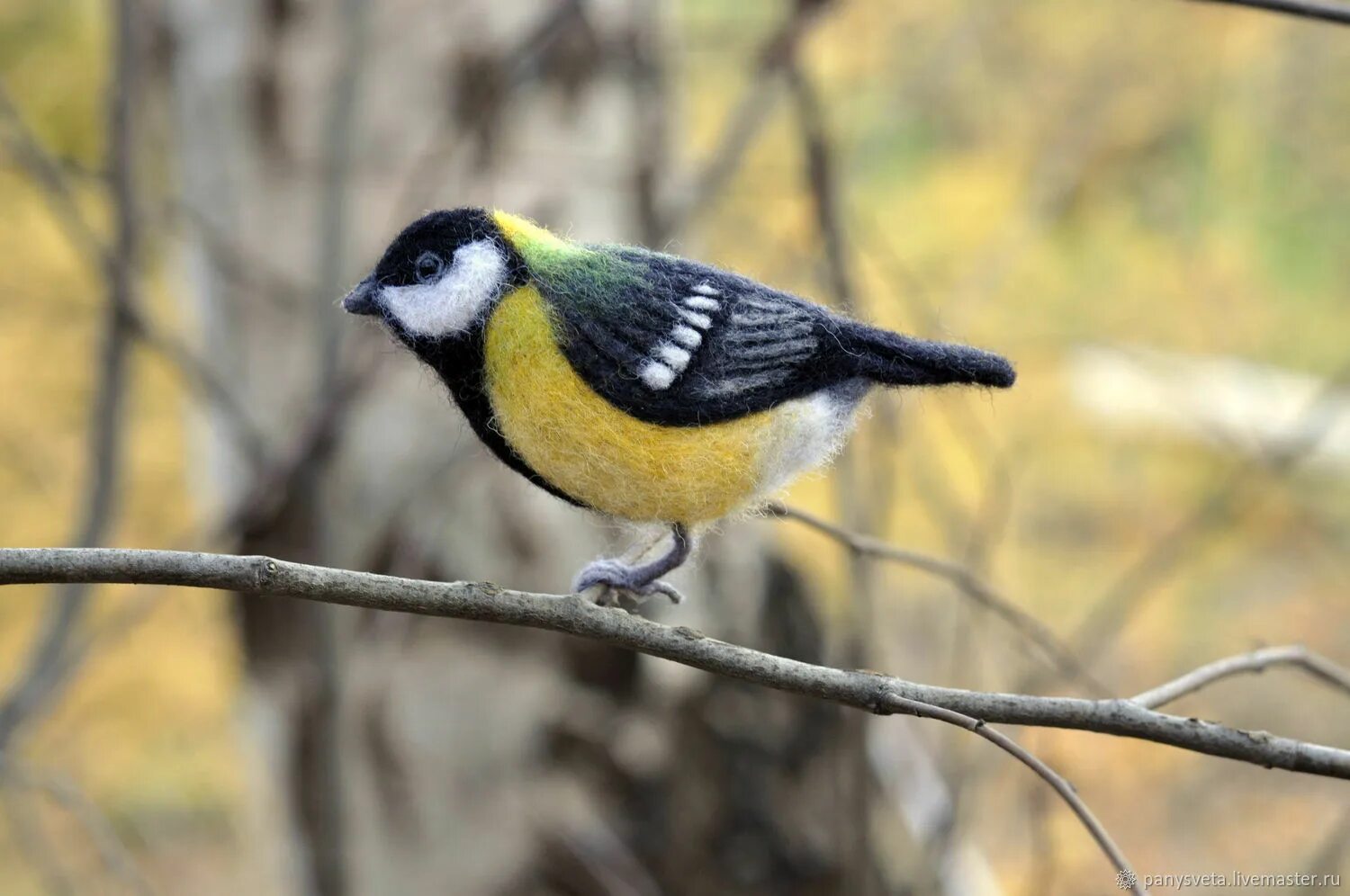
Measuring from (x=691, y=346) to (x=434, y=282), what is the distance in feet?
0.30

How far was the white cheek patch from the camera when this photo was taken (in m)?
0.40

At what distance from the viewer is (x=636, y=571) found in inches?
18.2

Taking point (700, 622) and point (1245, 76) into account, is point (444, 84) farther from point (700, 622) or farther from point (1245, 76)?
point (1245, 76)

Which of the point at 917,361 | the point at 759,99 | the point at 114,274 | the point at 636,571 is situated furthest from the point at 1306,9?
the point at 114,274

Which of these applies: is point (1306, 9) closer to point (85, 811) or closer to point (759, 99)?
point (759, 99)

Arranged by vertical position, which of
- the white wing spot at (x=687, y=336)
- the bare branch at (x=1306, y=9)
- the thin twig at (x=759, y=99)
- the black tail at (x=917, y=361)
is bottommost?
the white wing spot at (x=687, y=336)

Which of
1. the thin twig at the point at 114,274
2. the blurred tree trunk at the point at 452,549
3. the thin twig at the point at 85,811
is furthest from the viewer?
the blurred tree trunk at the point at 452,549

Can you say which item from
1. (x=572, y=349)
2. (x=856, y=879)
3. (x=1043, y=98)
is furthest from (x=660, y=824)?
(x=1043, y=98)

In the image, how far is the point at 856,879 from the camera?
907 mm

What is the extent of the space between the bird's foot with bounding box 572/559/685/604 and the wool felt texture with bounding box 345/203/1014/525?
4 centimetres

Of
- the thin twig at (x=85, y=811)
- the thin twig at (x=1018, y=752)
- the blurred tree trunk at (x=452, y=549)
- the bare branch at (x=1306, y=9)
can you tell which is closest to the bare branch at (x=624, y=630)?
the thin twig at (x=1018, y=752)

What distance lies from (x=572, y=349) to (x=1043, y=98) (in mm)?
2226

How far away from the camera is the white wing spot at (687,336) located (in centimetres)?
41

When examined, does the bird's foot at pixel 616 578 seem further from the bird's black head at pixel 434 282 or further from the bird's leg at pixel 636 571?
the bird's black head at pixel 434 282
